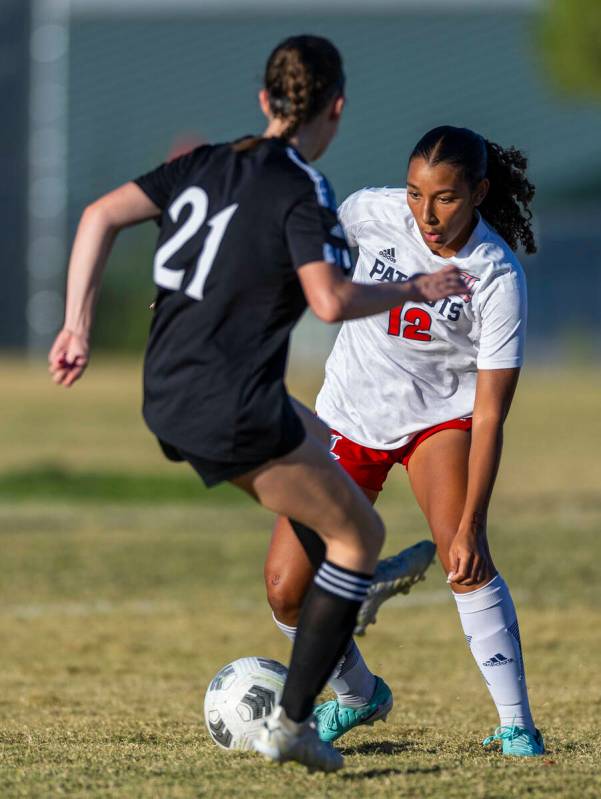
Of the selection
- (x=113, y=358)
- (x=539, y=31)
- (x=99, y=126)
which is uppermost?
(x=539, y=31)

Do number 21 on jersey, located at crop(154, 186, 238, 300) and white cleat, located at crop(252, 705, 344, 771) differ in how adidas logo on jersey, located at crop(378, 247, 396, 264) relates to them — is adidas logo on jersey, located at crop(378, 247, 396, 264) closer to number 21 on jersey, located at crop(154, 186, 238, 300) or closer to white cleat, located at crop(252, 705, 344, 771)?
number 21 on jersey, located at crop(154, 186, 238, 300)

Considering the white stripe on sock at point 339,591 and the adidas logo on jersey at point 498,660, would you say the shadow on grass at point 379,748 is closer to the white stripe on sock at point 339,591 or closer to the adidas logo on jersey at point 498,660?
the adidas logo on jersey at point 498,660

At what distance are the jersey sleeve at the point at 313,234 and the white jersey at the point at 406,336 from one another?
3.85ft

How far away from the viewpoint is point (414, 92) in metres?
46.5

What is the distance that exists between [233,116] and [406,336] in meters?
40.8

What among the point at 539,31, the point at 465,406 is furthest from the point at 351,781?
the point at 539,31

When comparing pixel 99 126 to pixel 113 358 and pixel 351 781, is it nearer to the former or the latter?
pixel 113 358

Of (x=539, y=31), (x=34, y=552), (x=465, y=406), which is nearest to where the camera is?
(x=465, y=406)

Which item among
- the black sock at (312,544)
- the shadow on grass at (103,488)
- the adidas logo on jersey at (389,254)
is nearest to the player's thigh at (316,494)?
the black sock at (312,544)

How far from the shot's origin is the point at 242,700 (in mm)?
5246

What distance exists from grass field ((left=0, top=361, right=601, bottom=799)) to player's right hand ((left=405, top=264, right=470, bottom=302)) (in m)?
1.36

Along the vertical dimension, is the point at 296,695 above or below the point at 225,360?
below

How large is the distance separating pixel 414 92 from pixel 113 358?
14.1 meters

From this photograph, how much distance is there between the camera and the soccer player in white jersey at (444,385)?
5.16m
